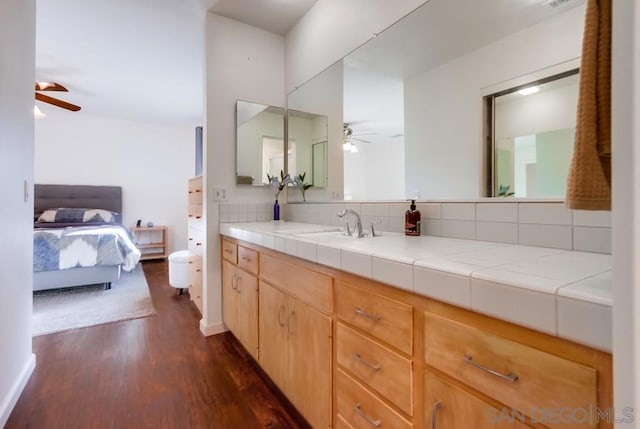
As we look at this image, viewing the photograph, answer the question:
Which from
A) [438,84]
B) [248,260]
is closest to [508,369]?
[438,84]

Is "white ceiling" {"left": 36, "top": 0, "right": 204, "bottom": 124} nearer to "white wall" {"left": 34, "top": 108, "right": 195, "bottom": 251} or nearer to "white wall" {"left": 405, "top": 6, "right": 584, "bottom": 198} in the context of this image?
"white wall" {"left": 34, "top": 108, "right": 195, "bottom": 251}

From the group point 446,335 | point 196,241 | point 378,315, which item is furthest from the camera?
point 196,241

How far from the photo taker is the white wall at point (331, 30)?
1.66 m

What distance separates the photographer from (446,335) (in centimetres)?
70

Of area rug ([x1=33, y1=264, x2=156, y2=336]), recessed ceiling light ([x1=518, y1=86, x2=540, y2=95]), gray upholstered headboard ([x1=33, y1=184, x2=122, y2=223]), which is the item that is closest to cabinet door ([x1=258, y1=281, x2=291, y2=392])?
recessed ceiling light ([x1=518, y1=86, x2=540, y2=95])

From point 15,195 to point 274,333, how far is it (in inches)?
60.7

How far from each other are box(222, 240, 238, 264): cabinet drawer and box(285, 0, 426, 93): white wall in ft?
4.63

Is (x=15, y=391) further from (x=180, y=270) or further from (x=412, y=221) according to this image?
(x=412, y=221)

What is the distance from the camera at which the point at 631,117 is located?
0.39 metres

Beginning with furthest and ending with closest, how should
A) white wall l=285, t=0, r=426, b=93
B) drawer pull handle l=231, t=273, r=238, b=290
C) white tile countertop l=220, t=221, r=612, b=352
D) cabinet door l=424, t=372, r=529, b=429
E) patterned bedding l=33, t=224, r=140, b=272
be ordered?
patterned bedding l=33, t=224, r=140, b=272
drawer pull handle l=231, t=273, r=238, b=290
white wall l=285, t=0, r=426, b=93
cabinet door l=424, t=372, r=529, b=429
white tile countertop l=220, t=221, r=612, b=352

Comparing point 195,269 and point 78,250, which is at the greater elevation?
A: point 78,250

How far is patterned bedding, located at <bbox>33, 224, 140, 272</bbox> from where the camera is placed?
3.16m

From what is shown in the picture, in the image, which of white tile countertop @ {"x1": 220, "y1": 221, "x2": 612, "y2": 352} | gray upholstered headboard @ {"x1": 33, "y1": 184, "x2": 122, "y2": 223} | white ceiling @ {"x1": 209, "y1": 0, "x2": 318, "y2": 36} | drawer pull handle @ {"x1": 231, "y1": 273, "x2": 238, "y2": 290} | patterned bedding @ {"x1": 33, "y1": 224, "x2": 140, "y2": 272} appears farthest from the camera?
gray upholstered headboard @ {"x1": 33, "y1": 184, "x2": 122, "y2": 223}

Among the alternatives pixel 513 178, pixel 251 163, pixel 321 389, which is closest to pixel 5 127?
pixel 251 163
